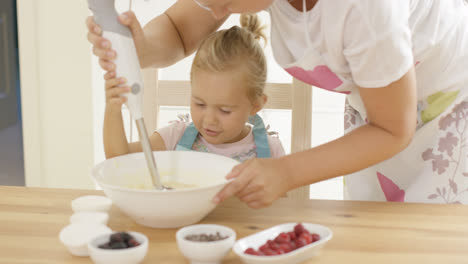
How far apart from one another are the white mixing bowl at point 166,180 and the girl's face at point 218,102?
299mm

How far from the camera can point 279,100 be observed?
1.43 meters

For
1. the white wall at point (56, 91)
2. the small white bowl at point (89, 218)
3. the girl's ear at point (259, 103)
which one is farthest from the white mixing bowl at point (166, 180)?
the white wall at point (56, 91)

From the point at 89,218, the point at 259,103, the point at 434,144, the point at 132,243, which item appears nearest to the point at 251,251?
the point at 132,243

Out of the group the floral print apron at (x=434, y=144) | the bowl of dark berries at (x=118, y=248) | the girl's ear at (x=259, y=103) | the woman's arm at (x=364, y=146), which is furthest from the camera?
the girl's ear at (x=259, y=103)

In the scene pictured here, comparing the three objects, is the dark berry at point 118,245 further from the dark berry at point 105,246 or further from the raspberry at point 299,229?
the raspberry at point 299,229

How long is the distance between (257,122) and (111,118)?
0.44 meters

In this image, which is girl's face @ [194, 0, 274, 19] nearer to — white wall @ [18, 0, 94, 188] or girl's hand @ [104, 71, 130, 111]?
girl's hand @ [104, 71, 130, 111]

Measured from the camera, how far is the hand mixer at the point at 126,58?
0.82 meters

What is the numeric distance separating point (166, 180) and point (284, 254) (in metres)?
0.39

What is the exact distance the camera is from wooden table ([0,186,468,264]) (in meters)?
0.70

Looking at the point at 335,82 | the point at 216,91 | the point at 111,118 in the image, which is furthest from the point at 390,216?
the point at 111,118

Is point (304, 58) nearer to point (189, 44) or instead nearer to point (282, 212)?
point (282, 212)

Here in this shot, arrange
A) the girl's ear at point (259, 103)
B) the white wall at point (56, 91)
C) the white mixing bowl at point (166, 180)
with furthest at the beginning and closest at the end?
the white wall at point (56, 91) < the girl's ear at point (259, 103) < the white mixing bowl at point (166, 180)

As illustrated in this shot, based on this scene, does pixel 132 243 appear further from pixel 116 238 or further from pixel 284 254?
pixel 284 254
